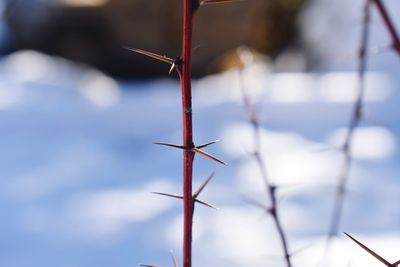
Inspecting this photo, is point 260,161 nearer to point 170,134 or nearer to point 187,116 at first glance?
point 187,116

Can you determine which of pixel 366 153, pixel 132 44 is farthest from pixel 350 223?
pixel 132 44

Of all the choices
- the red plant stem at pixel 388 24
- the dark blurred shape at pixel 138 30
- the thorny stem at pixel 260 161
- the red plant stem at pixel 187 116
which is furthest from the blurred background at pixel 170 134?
the red plant stem at pixel 187 116

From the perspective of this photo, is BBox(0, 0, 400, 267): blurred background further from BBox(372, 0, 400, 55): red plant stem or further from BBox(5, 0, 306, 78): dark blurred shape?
BBox(372, 0, 400, 55): red plant stem

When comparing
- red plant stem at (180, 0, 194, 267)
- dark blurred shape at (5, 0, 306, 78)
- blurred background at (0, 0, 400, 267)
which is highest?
dark blurred shape at (5, 0, 306, 78)

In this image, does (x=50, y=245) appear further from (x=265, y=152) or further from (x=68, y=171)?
(x=265, y=152)

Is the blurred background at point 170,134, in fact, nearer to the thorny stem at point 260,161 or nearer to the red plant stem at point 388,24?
the thorny stem at point 260,161

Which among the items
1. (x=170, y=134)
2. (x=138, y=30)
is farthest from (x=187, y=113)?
(x=138, y=30)

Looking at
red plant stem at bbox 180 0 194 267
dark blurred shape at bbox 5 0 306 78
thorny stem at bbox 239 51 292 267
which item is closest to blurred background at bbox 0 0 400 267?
dark blurred shape at bbox 5 0 306 78
